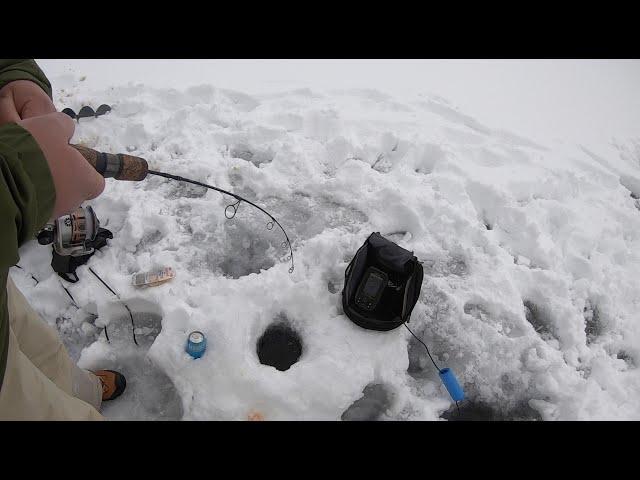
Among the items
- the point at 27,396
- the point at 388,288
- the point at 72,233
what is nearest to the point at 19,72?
the point at 72,233

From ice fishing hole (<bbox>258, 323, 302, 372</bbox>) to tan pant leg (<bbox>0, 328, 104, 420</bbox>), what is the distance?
1280mm

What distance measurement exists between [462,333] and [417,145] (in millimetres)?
2258

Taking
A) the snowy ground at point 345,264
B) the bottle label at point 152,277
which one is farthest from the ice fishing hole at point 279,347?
the bottle label at point 152,277

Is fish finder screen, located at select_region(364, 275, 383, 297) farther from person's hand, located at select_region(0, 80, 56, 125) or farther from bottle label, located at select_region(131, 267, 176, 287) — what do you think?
person's hand, located at select_region(0, 80, 56, 125)

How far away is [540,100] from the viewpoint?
231 inches

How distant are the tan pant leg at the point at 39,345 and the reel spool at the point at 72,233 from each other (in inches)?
31.6

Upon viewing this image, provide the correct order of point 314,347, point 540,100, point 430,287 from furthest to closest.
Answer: point 540,100 → point 430,287 → point 314,347

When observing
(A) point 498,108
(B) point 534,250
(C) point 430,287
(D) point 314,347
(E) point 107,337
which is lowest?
(E) point 107,337

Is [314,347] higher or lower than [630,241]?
lower

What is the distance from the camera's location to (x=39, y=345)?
1.94 meters

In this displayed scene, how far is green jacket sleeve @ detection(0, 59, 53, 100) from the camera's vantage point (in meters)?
2.09

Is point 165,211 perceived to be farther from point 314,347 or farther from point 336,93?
point 336,93

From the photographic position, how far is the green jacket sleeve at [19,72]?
6.84ft
